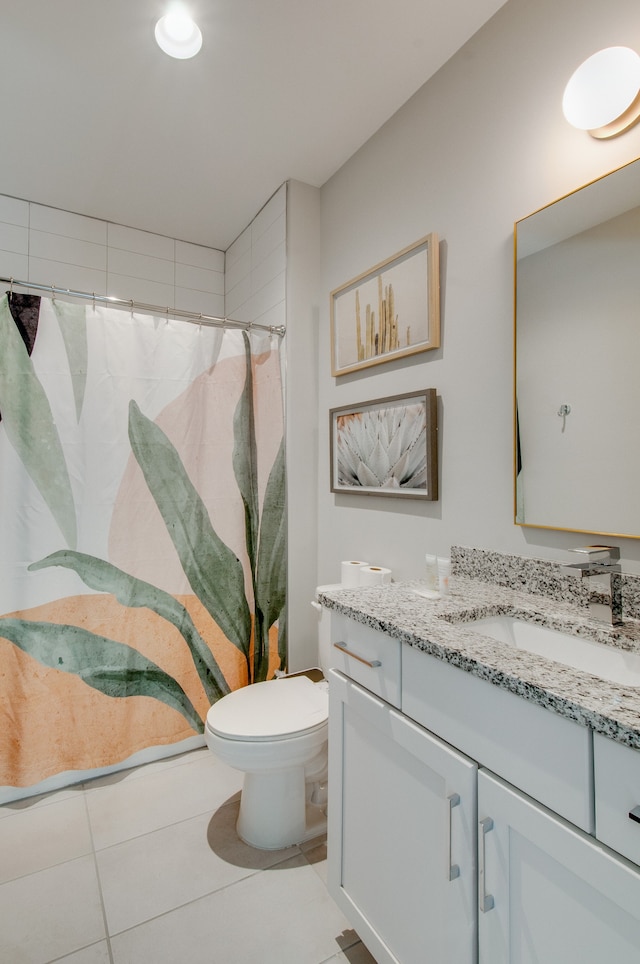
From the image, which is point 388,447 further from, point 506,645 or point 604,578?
point 506,645

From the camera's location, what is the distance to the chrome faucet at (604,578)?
1.06m

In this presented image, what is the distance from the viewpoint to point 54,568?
1.88 metres

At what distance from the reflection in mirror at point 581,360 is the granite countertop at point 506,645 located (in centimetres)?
23

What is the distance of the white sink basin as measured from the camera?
971mm

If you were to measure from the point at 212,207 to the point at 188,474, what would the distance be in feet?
4.52

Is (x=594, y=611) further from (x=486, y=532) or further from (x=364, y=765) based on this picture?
(x=364, y=765)

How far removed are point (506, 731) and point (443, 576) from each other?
0.56 metres

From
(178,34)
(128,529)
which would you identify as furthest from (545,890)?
(178,34)

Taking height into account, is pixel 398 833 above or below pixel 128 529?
below

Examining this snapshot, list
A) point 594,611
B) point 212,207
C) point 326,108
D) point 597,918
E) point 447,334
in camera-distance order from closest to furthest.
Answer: point 597,918, point 594,611, point 447,334, point 326,108, point 212,207

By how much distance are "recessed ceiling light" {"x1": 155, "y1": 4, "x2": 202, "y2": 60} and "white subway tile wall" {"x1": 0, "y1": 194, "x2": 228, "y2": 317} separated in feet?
4.02

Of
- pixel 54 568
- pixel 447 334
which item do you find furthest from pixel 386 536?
pixel 54 568

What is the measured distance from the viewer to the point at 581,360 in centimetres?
122

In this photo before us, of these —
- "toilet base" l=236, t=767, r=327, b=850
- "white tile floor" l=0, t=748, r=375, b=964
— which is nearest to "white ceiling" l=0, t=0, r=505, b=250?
"toilet base" l=236, t=767, r=327, b=850
